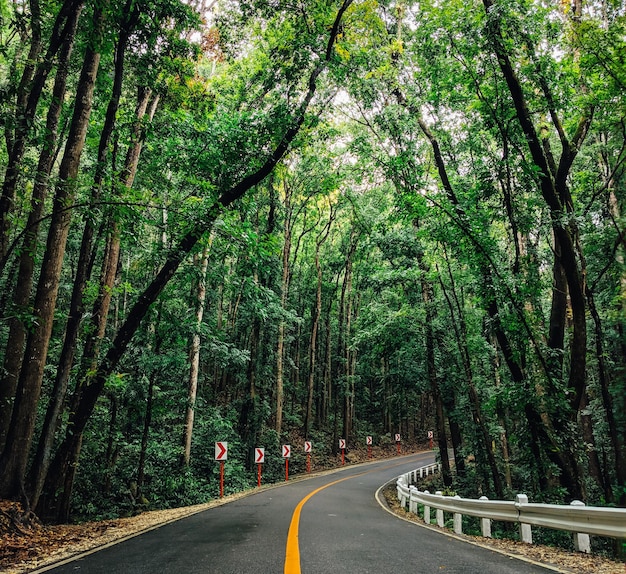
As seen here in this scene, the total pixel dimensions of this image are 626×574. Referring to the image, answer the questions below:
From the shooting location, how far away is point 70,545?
5711 mm

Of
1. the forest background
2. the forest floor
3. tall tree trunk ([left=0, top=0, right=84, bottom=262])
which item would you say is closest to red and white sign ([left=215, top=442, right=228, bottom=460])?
the forest background

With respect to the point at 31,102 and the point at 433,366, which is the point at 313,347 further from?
the point at 31,102

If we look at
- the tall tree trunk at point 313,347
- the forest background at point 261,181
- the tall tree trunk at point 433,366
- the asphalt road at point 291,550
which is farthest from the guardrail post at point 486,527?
the tall tree trunk at point 313,347

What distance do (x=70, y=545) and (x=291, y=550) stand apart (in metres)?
3.32

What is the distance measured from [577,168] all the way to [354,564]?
535 inches

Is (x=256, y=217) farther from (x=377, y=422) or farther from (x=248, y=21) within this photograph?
(x=377, y=422)

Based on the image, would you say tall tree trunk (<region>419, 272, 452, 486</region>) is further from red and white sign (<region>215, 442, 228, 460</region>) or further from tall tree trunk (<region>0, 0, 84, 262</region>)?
tall tree trunk (<region>0, 0, 84, 262</region>)

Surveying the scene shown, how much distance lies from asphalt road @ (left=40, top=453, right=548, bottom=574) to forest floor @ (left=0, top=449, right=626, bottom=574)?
39 centimetres

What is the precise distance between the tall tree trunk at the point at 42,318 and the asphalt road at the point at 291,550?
2479 millimetres

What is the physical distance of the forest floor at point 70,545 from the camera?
4.38 metres

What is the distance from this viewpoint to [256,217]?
22359 mm

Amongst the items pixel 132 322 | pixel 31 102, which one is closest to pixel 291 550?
pixel 132 322

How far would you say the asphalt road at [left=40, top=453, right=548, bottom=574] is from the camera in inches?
163

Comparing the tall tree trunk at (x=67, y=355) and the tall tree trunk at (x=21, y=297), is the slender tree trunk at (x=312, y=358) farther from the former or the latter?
the tall tree trunk at (x=67, y=355)
